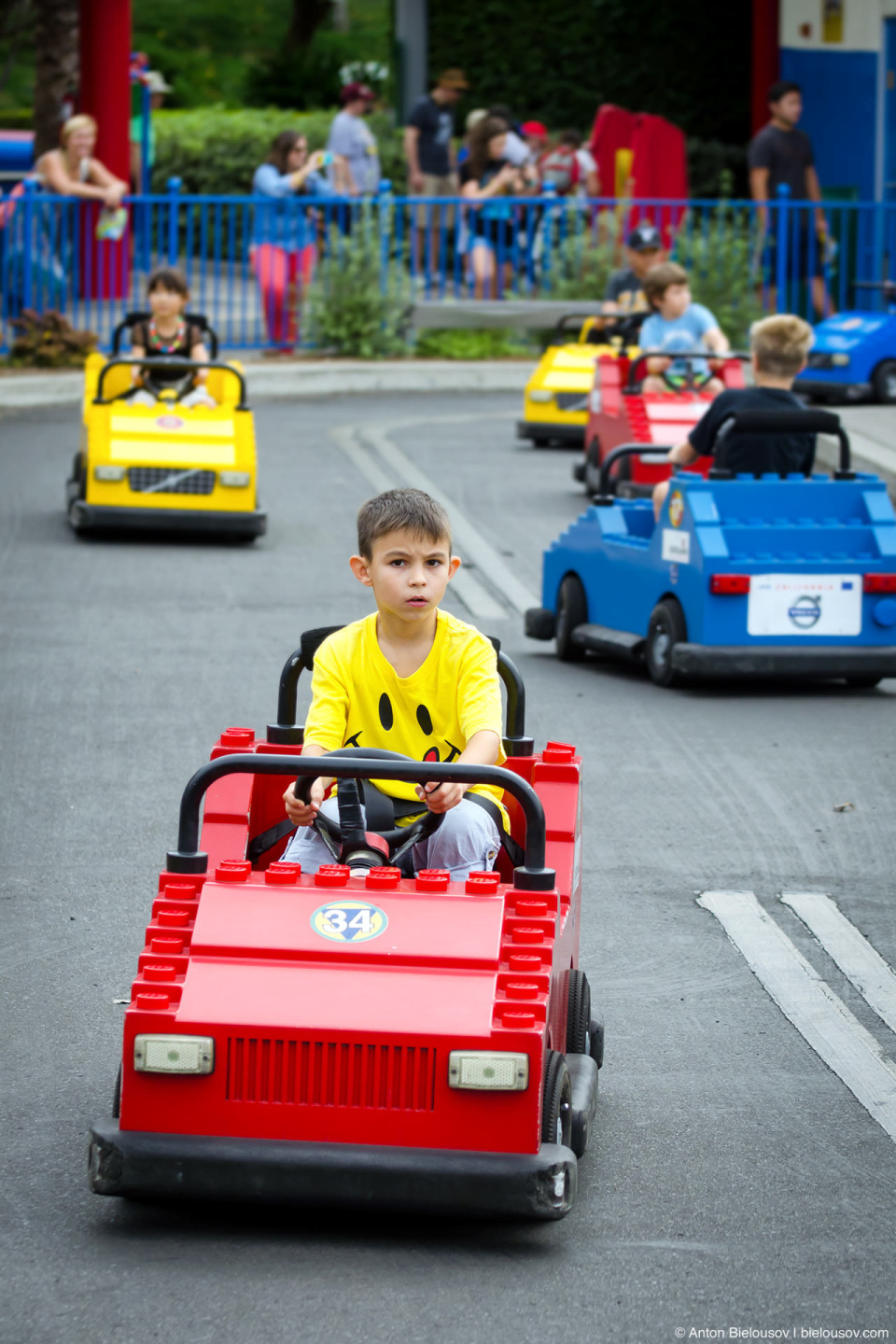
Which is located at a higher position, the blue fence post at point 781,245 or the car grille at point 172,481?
the blue fence post at point 781,245

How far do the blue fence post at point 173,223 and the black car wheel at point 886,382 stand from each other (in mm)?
7638

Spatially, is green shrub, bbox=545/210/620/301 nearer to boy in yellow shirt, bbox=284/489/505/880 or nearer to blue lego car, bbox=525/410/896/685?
blue lego car, bbox=525/410/896/685

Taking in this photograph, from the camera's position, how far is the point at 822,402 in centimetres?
1866

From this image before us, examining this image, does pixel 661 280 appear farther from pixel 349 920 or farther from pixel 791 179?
pixel 349 920

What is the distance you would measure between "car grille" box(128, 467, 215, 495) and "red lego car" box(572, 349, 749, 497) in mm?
2701

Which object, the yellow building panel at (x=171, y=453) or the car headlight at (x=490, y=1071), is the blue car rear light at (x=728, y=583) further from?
the car headlight at (x=490, y=1071)

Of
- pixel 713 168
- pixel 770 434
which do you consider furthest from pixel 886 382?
pixel 713 168

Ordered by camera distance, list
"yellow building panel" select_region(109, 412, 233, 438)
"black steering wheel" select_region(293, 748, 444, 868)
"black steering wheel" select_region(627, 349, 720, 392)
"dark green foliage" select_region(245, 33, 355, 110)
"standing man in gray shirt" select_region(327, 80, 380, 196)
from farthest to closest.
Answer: "dark green foliage" select_region(245, 33, 355, 110), "standing man in gray shirt" select_region(327, 80, 380, 196), "black steering wheel" select_region(627, 349, 720, 392), "yellow building panel" select_region(109, 412, 233, 438), "black steering wheel" select_region(293, 748, 444, 868)

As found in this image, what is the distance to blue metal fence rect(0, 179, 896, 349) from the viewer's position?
72.0 feet

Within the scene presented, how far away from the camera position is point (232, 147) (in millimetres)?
32656

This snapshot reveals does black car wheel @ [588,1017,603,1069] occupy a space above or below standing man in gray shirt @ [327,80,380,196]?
below

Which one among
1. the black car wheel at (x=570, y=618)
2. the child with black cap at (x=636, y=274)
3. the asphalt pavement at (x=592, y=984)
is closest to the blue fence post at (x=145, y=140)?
the child with black cap at (x=636, y=274)

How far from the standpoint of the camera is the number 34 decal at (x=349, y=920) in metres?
3.90

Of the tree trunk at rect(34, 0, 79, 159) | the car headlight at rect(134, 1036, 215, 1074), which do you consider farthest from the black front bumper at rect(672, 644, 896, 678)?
the tree trunk at rect(34, 0, 79, 159)
